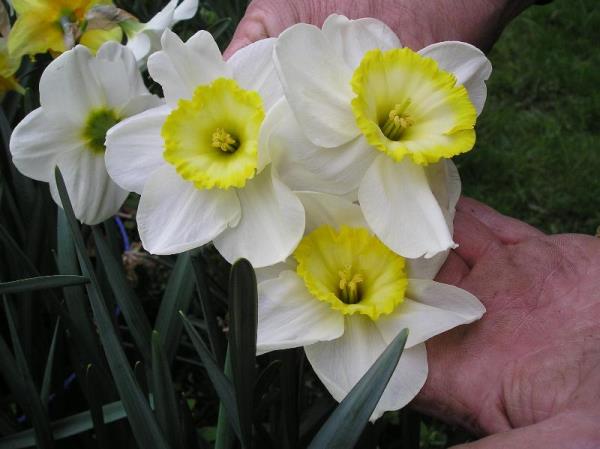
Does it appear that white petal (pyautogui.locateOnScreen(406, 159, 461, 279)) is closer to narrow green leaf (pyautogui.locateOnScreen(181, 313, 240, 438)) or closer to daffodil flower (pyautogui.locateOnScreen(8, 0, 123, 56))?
narrow green leaf (pyautogui.locateOnScreen(181, 313, 240, 438))

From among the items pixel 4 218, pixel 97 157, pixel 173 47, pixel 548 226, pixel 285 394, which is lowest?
pixel 548 226

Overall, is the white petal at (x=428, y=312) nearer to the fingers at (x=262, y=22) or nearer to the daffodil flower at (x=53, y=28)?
the fingers at (x=262, y=22)

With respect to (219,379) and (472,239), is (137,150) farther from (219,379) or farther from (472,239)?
(472,239)

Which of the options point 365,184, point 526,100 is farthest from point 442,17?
point 526,100

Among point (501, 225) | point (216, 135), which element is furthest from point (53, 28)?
point (501, 225)

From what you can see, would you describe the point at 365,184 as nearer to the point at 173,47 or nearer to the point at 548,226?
the point at 173,47
